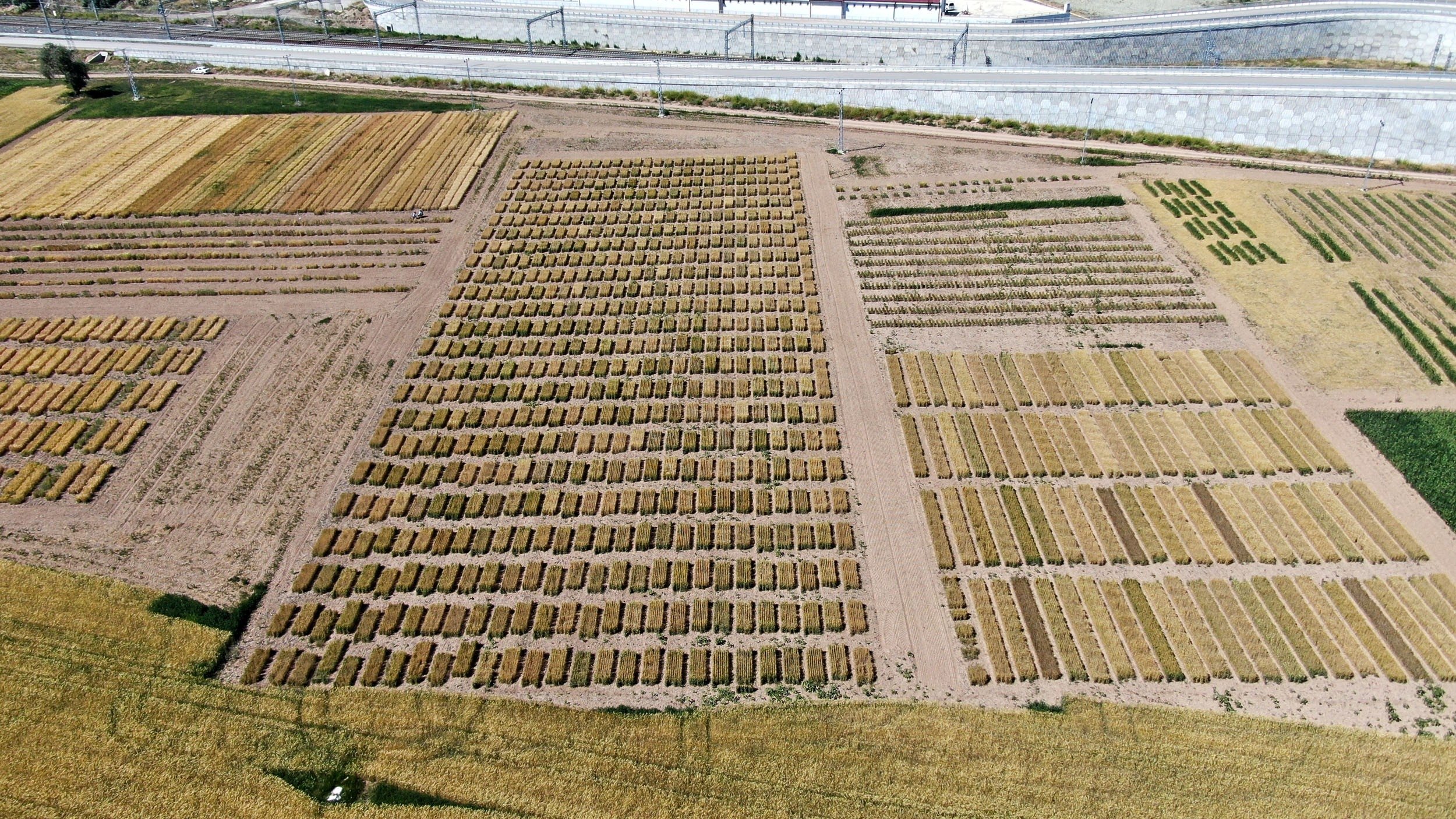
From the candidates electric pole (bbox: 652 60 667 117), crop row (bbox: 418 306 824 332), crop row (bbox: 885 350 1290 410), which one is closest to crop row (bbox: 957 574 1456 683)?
crop row (bbox: 885 350 1290 410)

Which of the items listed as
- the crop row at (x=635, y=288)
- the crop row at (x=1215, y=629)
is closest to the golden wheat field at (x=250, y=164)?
the crop row at (x=635, y=288)

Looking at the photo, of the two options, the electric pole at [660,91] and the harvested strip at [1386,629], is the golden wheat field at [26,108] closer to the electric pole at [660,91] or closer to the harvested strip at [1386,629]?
the electric pole at [660,91]

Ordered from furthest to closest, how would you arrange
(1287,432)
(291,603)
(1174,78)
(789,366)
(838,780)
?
A: 1. (1174,78)
2. (789,366)
3. (1287,432)
4. (291,603)
5. (838,780)

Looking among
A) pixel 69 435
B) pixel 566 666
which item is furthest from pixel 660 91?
pixel 566 666

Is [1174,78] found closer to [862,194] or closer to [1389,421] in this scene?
[862,194]

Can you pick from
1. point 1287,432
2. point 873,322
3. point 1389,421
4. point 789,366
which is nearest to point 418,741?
point 789,366

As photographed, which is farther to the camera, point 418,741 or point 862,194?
point 862,194

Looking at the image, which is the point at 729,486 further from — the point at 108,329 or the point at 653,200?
the point at 108,329

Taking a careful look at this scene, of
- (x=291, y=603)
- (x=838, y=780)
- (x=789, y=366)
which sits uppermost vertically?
(x=789, y=366)
